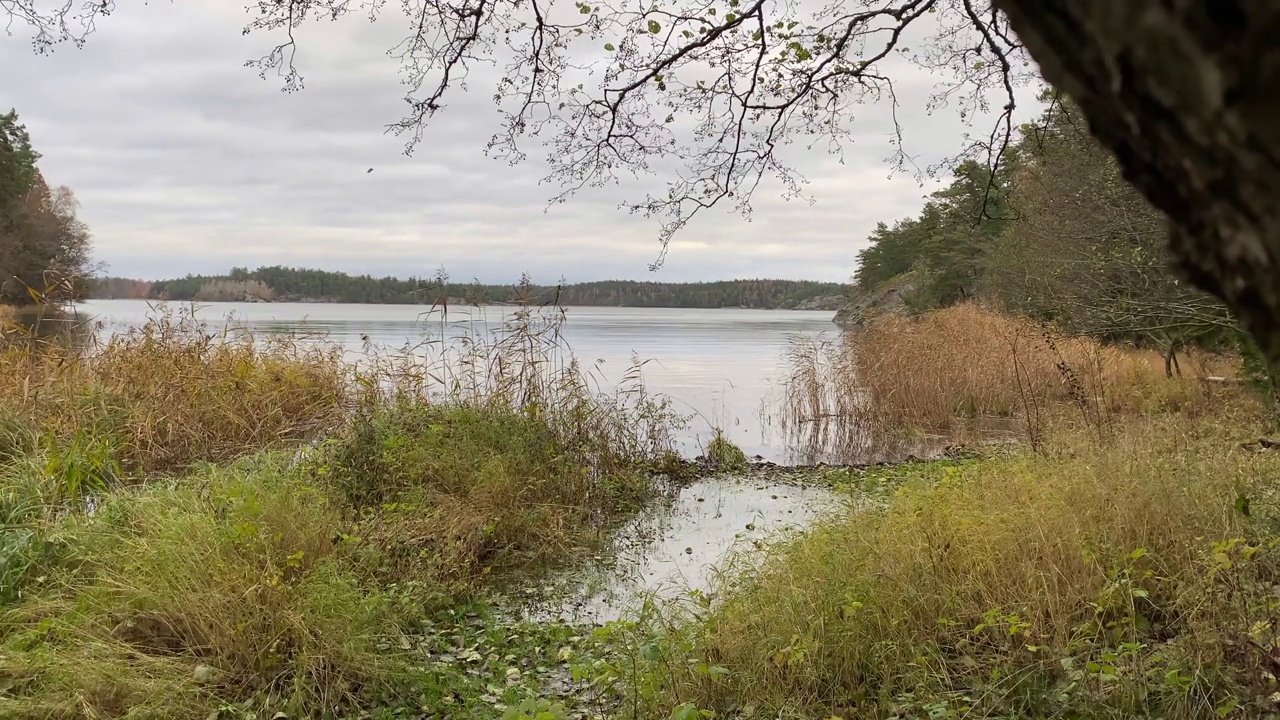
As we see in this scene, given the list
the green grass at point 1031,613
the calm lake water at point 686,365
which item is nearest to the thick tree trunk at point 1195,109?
the green grass at point 1031,613

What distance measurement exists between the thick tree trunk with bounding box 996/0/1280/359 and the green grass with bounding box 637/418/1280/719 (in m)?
2.63

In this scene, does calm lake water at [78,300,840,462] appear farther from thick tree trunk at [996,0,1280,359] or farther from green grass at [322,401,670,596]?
thick tree trunk at [996,0,1280,359]

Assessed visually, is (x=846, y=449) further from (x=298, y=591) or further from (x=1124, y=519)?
(x=298, y=591)

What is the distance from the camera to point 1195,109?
0.59 m

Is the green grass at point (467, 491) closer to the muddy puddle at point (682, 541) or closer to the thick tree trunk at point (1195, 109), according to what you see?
the muddy puddle at point (682, 541)

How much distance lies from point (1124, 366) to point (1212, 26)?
13.5 m

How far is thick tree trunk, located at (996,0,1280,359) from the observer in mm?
534

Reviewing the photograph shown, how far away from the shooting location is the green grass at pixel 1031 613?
2.86 m

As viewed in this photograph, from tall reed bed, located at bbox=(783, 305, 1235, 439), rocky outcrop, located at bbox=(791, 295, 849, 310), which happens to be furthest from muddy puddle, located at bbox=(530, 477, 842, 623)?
rocky outcrop, located at bbox=(791, 295, 849, 310)

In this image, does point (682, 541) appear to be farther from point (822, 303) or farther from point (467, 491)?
point (822, 303)

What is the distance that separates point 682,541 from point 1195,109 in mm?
6438

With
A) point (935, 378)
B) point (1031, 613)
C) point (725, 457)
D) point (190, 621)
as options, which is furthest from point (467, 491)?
point (935, 378)

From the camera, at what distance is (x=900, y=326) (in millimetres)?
14930

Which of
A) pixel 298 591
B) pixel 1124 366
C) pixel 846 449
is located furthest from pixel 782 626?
pixel 1124 366
